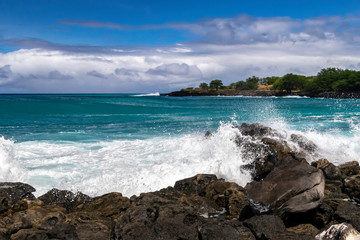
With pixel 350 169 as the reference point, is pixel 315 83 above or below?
above

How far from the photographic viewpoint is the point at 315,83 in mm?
104938

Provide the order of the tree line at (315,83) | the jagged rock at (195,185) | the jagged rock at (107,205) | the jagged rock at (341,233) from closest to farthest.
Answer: the jagged rock at (341,233) → the jagged rock at (107,205) → the jagged rock at (195,185) → the tree line at (315,83)

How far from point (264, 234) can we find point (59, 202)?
4683 mm

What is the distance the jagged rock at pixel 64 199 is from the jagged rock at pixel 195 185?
2.28m

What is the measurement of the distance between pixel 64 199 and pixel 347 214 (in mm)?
5723

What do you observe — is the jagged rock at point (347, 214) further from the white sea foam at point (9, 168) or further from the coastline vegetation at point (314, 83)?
the coastline vegetation at point (314, 83)

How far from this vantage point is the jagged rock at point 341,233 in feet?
15.2

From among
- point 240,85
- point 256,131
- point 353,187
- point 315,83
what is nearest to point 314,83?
point 315,83

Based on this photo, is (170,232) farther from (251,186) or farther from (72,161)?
(72,161)

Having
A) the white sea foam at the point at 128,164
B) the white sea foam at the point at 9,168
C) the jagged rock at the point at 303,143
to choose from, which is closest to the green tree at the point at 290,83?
the white sea foam at the point at 128,164

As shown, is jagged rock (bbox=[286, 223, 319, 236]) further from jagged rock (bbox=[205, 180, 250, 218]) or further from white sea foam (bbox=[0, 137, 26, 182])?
white sea foam (bbox=[0, 137, 26, 182])

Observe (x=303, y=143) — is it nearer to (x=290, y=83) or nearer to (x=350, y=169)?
(x=350, y=169)

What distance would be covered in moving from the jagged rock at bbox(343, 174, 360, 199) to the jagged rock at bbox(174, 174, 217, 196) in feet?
10.5

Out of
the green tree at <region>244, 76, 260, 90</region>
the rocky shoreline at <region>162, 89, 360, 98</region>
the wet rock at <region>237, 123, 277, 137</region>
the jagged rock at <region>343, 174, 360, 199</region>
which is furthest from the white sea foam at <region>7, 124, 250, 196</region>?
the green tree at <region>244, 76, 260, 90</region>
